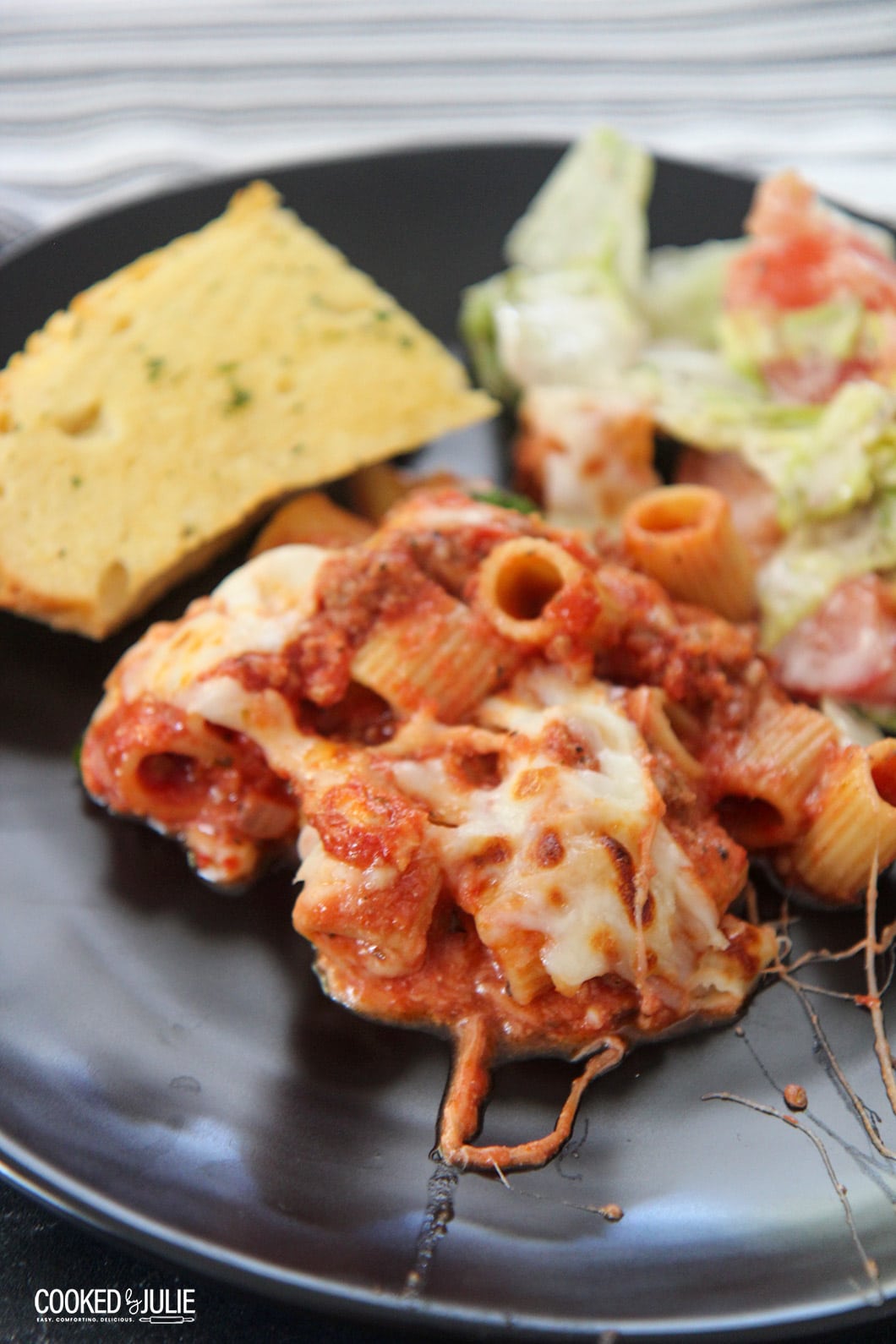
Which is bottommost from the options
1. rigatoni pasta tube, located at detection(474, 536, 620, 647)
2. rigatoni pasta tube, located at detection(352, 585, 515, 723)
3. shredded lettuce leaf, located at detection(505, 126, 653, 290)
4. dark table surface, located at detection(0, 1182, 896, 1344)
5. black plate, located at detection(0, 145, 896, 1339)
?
dark table surface, located at detection(0, 1182, 896, 1344)

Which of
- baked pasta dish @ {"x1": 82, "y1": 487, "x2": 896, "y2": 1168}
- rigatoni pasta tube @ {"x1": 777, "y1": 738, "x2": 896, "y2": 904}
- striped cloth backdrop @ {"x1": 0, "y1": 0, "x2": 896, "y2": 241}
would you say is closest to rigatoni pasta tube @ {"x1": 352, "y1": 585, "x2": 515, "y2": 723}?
baked pasta dish @ {"x1": 82, "y1": 487, "x2": 896, "y2": 1168}

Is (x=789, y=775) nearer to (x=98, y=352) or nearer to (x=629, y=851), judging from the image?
(x=629, y=851)

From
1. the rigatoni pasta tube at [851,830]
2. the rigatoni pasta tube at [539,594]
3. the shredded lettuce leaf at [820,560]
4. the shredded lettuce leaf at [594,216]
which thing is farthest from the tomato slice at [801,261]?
the rigatoni pasta tube at [851,830]

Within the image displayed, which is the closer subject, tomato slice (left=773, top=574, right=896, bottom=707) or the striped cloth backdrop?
tomato slice (left=773, top=574, right=896, bottom=707)

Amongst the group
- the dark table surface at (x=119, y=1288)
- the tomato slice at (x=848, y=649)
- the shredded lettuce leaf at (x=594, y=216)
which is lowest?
the dark table surface at (x=119, y=1288)

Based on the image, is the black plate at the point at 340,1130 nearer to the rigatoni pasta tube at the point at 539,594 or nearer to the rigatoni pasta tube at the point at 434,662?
the rigatoni pasta tube at the point at 434,662

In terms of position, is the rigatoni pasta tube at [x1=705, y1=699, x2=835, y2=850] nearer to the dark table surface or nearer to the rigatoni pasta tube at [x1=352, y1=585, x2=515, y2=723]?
the rigatoni pasta tube at [x1=352, y1=585, x2=515, y2=723]

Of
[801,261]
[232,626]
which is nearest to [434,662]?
[232,626]
